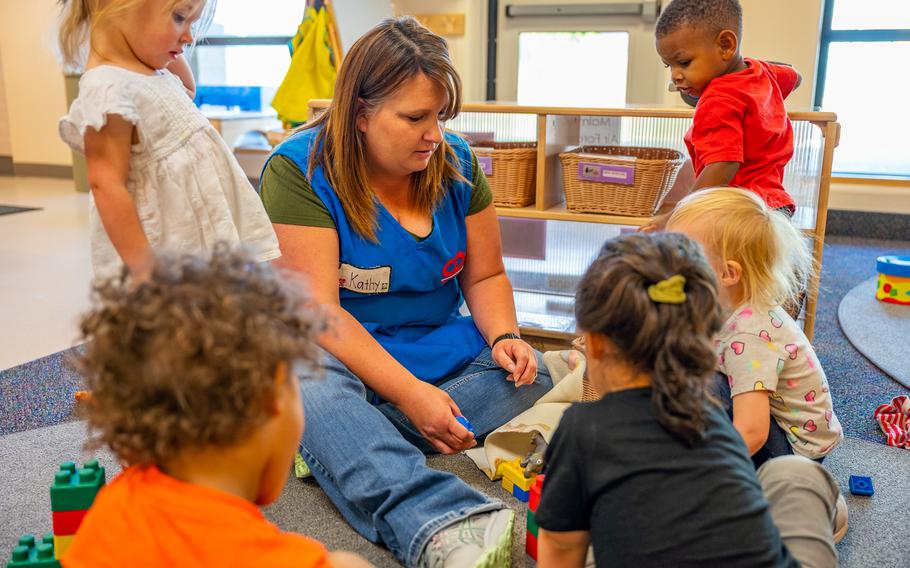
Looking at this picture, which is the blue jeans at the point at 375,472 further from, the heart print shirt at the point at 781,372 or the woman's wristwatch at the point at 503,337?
the heart print shirt at the point at 781,372

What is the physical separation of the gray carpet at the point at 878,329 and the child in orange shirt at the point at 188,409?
5.51ft

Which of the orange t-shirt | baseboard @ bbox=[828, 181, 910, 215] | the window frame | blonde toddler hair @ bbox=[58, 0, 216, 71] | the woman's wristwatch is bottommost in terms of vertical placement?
the woman's wristwatch

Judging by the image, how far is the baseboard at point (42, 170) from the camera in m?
5.25

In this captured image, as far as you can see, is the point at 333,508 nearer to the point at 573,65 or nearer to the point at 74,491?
the point at 74,491

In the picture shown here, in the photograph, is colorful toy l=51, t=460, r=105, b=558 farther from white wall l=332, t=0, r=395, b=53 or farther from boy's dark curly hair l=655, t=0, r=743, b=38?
white wall l=332, t=0, r=395, b=53

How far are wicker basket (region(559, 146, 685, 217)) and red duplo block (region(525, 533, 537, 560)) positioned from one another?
1085 mm

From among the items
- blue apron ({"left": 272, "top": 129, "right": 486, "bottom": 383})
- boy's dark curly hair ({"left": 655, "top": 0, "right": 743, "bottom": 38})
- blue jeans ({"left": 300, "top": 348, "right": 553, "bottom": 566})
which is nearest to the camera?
blue jeans ({"left": 300, "top": 348, "right": 553, "bottom": 566})

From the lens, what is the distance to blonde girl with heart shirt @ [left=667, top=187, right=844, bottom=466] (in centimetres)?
116

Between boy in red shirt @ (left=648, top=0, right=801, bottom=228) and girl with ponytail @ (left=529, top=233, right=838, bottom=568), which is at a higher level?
boy in red shirt @ (left=648, top=0, right=801, bottom=228)

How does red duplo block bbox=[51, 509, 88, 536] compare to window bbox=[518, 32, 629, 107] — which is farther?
window bbox=[518, 32, 629, 107]

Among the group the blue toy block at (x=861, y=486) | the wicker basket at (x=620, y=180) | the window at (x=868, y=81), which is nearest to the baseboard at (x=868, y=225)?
the window at (x=868, y=81)

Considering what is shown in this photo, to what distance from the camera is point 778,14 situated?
3436 mm

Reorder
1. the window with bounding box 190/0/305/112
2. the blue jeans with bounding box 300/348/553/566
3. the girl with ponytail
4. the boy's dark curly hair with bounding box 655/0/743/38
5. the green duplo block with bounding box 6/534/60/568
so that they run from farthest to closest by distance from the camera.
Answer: the window with bounding box 190/0/305/112 < the boy's dark curly hair with bounding box 655/0/743/38 < the blue jeans with bounding box 300/348/553/566 < the green duplo block with bounding box 6/534/60/568 < the girl with ponytail

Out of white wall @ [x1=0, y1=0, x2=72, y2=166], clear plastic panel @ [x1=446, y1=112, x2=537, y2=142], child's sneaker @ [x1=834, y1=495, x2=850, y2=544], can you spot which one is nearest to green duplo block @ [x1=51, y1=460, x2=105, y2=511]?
child's sneaker @ [x1=834, y1=495, x2=850, y2=544]
